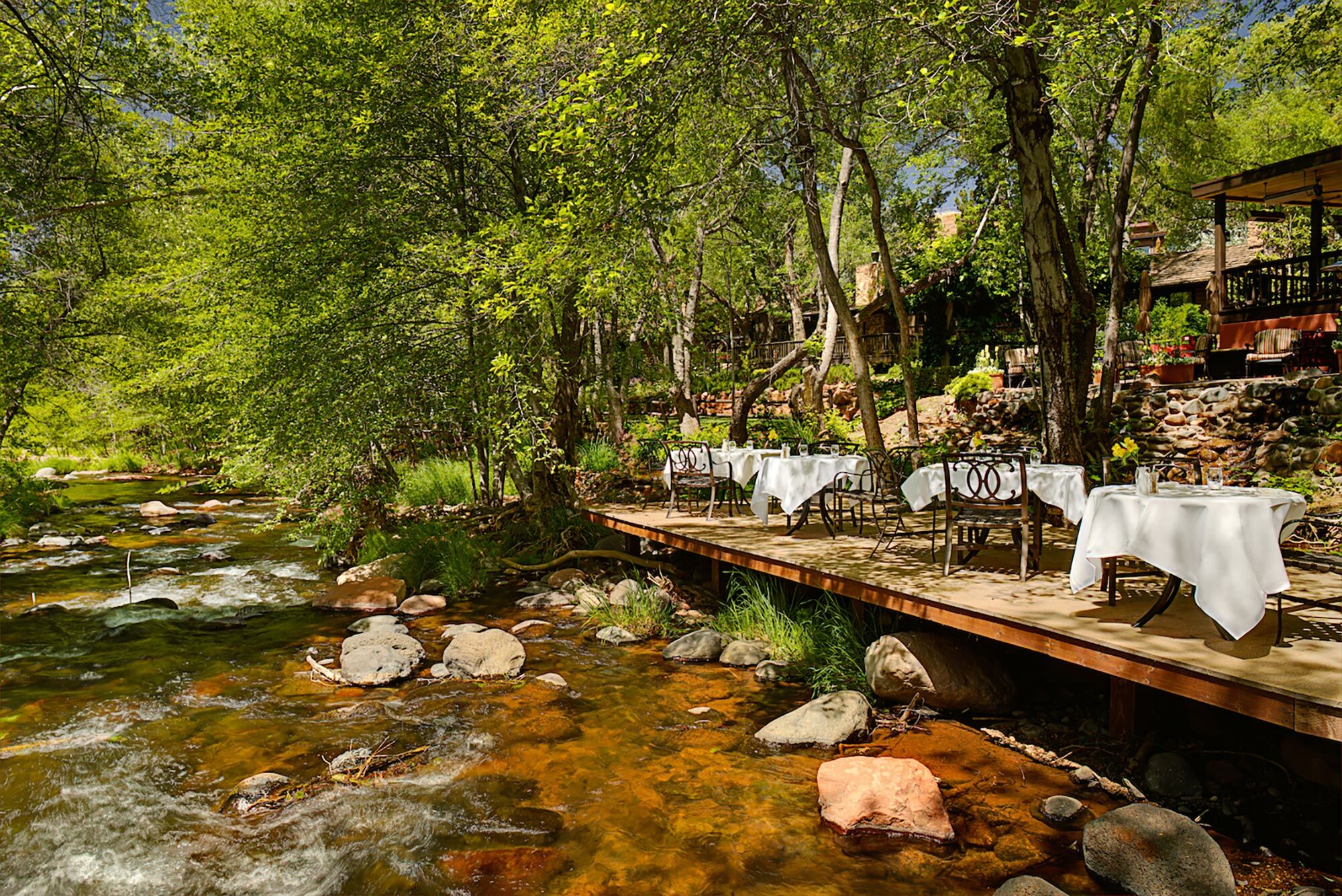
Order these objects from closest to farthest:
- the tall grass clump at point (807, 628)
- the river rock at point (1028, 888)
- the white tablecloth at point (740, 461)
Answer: the river rock at point (1028, 888)
the tall grass clump at point (807, 628)
the white tablecloth at point (740, 461)

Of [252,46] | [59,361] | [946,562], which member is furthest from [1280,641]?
[59,361]

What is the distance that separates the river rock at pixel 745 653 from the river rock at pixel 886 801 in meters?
2.56

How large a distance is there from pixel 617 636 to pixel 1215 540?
5.32 m

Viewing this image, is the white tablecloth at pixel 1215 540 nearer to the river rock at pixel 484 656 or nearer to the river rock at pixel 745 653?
the river rock at pixel 745 653

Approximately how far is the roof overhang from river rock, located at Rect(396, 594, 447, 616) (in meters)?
13.2

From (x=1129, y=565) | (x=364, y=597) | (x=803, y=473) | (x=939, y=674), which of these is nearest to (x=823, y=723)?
(x=939, y=674)

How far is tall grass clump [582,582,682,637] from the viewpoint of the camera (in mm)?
8391

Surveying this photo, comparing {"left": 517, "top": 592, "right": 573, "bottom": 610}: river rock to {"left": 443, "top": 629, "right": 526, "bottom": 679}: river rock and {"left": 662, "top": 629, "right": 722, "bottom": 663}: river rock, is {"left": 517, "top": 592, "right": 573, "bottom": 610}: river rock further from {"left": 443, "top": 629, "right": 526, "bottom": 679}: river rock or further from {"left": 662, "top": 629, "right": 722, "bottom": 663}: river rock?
{"left": 662, "top": 629, "right": 722, "bottom": 663}: river rock

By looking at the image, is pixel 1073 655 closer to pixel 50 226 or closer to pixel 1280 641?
pixel 1280 641

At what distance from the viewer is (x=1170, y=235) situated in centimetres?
3134

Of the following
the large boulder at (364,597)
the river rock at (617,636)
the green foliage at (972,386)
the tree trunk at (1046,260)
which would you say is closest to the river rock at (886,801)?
the river rock at (617,636)

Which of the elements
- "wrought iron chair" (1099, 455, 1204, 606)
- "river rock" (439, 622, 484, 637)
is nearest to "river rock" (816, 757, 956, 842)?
"wrought iron chair" (1099, 455, 1204, 606)

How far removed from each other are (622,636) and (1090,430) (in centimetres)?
724

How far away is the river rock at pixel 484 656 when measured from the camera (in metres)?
7.20
